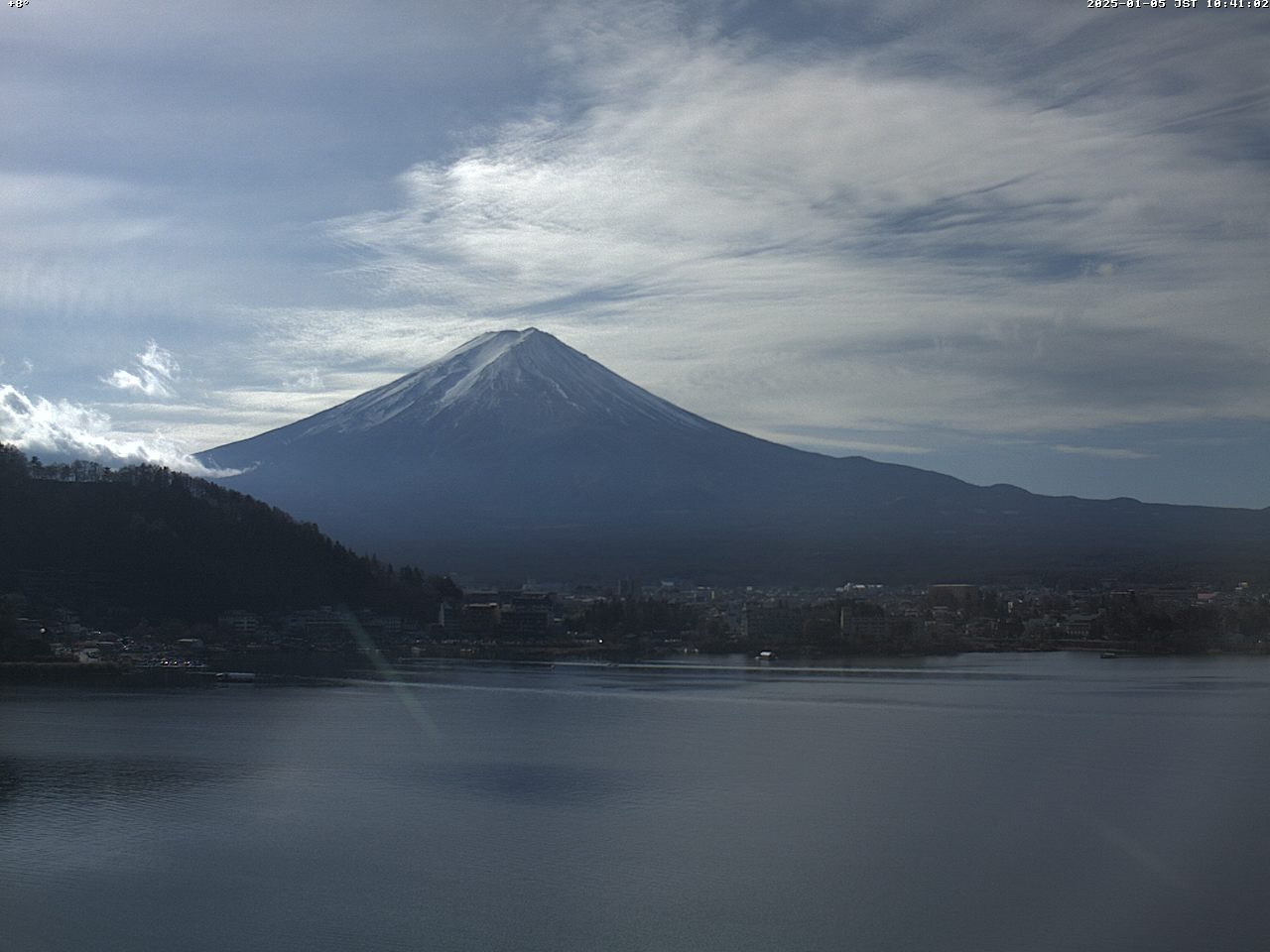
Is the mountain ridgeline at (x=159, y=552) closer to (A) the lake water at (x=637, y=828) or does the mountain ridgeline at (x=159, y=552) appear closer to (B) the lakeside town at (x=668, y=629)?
(B) the lakeside town at (x=668, y=629)

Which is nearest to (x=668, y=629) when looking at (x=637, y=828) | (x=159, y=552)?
(x=159, y=552)

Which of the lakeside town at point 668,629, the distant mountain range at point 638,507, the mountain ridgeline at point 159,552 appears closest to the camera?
the lakeside town at point 668,629

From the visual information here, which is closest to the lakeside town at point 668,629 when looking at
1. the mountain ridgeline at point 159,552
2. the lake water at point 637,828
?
the mountain ridgeline at point 159,552

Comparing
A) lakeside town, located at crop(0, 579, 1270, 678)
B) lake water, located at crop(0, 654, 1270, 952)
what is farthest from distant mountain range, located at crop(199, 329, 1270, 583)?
lake water, located at crop(0, 654, 1270, 952)

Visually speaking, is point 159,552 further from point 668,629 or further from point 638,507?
point 638,507

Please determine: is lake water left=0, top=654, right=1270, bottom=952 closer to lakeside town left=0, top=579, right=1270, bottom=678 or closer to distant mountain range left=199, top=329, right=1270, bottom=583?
lakeside town left=0, top=579, right=1270, bottom=678

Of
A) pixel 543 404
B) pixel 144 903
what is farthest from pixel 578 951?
pixel 543 404
